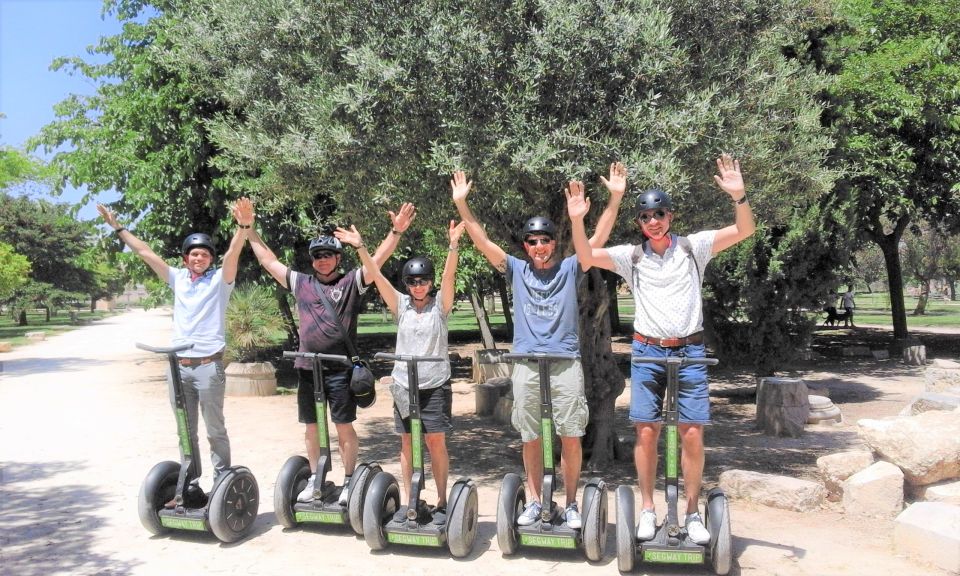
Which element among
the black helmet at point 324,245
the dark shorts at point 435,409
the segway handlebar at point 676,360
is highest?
the black helmet at point 324,245

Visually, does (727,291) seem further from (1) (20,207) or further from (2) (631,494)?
(1) (20,207)

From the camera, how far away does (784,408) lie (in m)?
10.1

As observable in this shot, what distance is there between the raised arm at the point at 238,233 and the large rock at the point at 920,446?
18.6 ft

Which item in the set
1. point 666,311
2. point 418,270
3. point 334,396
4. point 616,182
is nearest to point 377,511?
point 334,396

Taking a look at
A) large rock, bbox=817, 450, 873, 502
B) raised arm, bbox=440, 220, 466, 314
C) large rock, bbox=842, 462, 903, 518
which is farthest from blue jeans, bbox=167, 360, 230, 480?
large rock, bbox=817, 450, 873, 502

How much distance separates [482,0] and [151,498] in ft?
15.0

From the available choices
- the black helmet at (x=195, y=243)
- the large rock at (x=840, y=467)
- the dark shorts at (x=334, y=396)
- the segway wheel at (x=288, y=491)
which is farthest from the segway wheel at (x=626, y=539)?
the black helmet at (x=195, y=243)

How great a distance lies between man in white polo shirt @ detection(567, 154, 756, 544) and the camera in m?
4.76

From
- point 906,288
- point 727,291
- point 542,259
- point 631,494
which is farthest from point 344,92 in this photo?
point 906,288

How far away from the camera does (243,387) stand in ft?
45.1

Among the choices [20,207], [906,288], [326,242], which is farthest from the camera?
[906,288]

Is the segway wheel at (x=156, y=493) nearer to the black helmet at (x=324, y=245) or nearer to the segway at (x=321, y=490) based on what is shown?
the segway at (x=321, y=490)

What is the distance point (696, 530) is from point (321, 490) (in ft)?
8.48

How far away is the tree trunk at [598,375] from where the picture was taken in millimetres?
8039
